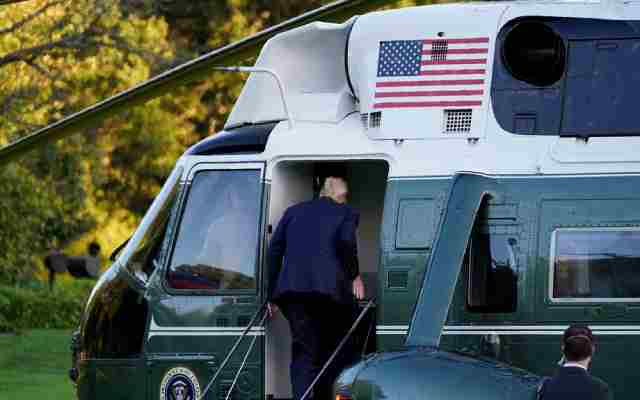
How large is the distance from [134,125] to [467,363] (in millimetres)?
27578

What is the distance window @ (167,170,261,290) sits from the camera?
9641mm

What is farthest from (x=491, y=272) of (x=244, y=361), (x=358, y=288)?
(x=244, y=361)

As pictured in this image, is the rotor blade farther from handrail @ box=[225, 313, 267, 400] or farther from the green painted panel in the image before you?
handrail @ box=[225, 313, 267, 400]

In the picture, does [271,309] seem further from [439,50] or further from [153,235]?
[439,50]

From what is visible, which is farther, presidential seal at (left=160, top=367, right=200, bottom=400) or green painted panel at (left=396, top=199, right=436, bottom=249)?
presidential seal at (left=160, top=367, right=200, bottom=400)

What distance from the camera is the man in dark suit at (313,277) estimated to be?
920 centimetres

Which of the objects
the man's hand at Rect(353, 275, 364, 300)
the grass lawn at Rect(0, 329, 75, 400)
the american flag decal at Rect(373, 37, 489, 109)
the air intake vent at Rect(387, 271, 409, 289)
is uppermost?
the american flag decal at Rect(373, 37, 489, 109)

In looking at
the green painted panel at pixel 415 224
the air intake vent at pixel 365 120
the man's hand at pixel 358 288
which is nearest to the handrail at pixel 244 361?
the man's hand at pixel 358 288

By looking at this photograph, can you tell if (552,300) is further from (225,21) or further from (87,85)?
(225,21)

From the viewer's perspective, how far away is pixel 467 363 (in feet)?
25.8

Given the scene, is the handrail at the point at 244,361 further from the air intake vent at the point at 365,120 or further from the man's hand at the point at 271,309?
the air intake vent at the point at 365,120

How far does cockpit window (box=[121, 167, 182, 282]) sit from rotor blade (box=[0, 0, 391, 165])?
761 mm

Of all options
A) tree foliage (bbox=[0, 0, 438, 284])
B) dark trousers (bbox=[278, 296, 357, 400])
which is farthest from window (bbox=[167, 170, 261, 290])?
tree foliage (bbox=[0, 0, 438, 284])

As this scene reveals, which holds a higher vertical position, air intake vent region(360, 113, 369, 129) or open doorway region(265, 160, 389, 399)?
air intake vent region(360, 113, 369, 129)
